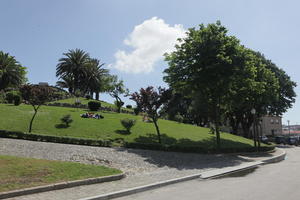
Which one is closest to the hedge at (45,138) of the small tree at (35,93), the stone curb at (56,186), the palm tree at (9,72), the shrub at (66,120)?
the small tree at (35,93)

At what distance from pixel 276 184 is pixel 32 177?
9259 mm

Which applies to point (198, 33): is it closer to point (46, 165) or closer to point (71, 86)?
point (46, 165)

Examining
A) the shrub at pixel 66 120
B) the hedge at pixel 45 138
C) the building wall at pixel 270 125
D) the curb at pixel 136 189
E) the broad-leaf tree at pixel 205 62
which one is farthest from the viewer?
the building wall at pixel 270 125

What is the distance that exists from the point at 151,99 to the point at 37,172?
1479 cm

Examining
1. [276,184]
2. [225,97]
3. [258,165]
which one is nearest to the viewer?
[276,184]

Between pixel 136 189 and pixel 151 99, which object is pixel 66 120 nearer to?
pixel 151 99

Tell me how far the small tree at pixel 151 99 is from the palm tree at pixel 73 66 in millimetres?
48485

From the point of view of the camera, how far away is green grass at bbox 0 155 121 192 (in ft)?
25.2

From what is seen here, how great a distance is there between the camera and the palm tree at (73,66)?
6644cm

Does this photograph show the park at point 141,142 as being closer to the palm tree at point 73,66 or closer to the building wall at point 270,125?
the palm tree at point 73,66

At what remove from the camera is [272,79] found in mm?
30875

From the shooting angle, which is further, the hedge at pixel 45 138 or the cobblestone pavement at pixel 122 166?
the hedge at pixel 45 138

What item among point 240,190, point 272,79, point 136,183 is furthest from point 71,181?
point 272,79

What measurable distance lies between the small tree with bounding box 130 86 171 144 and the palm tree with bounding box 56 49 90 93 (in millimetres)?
48485
